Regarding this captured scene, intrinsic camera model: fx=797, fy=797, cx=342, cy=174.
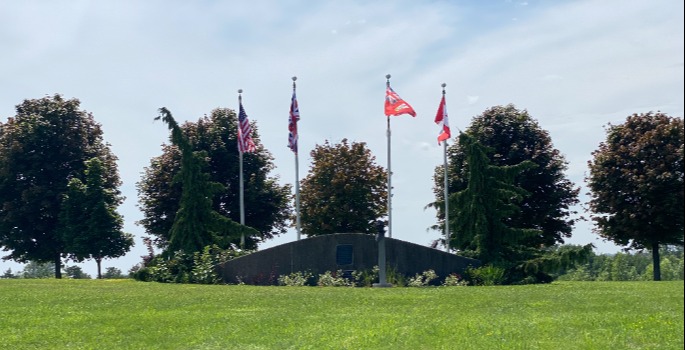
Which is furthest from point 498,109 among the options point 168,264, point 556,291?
point 556,291

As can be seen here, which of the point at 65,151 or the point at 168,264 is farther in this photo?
the point at 65,151

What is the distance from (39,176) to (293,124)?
21.7 metres

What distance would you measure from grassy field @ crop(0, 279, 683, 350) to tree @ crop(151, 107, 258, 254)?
1464cm

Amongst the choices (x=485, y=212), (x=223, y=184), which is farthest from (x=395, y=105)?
(x=223, y=184)

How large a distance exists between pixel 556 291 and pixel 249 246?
105ft

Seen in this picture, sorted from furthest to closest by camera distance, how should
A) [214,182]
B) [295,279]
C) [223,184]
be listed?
[223,184] < [214,182] < [295,279]

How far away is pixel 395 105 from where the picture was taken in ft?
133

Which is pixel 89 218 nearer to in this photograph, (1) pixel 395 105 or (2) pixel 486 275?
(1) pixel 395 105

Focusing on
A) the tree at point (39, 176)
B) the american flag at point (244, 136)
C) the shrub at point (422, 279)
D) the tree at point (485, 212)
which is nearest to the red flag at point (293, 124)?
the american flag at point (244, 136)

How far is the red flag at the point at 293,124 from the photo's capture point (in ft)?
140

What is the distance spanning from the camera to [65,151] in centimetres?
5503

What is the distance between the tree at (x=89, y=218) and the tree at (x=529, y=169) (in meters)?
21.6

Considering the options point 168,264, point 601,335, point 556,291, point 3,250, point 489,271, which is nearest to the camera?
point 601,335

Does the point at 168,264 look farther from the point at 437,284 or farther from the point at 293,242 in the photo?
the point at 437,284
